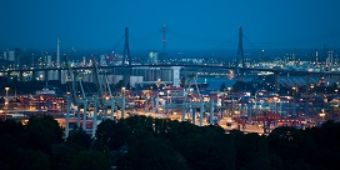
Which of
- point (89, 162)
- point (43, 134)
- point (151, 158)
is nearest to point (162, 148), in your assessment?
point (151, 158)

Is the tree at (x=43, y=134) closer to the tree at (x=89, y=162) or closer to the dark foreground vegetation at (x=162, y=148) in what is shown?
the dark foreground vegetation at (x=162, y=148)

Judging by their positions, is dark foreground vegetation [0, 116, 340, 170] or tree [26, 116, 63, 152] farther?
tree [26, 116, 63, 152]

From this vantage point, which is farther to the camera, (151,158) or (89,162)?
(151,158)

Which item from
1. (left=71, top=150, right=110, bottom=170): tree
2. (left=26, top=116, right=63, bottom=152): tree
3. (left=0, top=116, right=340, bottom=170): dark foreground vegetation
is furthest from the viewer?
(left=26, top=116, right=63, bottom=152): tree

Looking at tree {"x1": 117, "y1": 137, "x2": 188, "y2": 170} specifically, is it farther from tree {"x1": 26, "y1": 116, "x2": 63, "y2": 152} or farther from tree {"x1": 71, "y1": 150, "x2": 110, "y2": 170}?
tree {"x1": 26, "y1": 116, "x2": 63, "y2": 152}

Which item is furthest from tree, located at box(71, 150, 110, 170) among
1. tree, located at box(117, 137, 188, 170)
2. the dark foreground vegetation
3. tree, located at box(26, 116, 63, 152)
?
tree, located at box(26, 116, 63, 152)

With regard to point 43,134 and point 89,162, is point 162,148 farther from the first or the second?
point 43,134

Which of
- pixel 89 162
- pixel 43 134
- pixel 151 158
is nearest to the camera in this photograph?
pixel 89 162

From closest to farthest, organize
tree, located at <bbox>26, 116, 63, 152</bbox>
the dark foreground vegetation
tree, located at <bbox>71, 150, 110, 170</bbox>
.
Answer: tree, located at <bbox>71, 150, 110, 170</bbox>
the dark foreground vegetation
tree, located at <bbox>26, 116, 63, 152</bbox>

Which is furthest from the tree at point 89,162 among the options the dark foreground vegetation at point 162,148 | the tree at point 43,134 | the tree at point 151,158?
the tree at point 43,134
